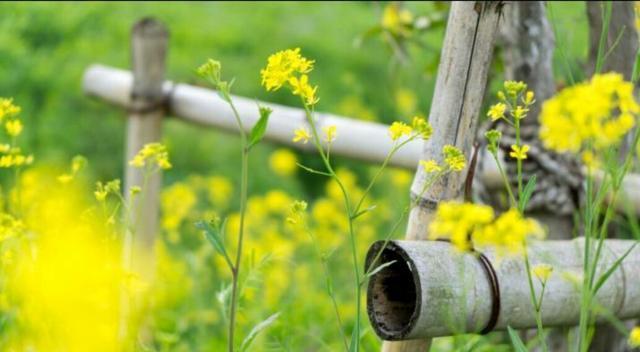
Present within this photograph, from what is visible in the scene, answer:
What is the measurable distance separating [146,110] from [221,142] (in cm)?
282

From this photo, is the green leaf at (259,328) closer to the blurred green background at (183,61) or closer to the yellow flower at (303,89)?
the yellow flower at (303,89)

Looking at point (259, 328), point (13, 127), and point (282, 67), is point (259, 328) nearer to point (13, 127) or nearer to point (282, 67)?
point (282, 67)

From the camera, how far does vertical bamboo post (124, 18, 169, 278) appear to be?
338 cm

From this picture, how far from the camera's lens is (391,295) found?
160cm

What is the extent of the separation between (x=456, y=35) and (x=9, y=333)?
1.05m

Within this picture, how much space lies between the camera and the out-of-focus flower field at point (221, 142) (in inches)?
124

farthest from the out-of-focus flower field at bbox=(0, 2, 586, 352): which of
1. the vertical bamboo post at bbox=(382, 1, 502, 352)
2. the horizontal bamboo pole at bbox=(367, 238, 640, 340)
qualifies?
the vertical bamboo post at bbox=(382, 1, 502, 352)

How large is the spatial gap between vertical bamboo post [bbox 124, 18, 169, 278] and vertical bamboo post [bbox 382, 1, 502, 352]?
189 cm

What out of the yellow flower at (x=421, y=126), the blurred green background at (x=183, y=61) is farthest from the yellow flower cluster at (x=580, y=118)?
the blurred green background at (x=183, y=61)

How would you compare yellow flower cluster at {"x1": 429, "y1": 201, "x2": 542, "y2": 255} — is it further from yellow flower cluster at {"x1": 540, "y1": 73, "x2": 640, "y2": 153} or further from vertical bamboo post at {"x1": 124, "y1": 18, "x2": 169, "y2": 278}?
vertical bamboo post at {"x1": 124, "y1": 18, "x2": 169, "y2": 278}

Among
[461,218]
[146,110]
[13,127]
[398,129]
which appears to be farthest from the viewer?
[146,110]

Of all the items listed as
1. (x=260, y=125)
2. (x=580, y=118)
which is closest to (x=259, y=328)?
(x=260, y=125)

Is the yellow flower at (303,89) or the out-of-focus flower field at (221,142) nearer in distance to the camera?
the yellow flower at (303,89)

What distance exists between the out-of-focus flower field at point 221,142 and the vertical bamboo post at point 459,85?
603 mm
